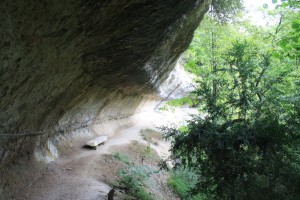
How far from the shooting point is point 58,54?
6297 millimetres

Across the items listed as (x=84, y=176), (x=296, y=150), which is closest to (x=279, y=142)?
(x=296, y=150)

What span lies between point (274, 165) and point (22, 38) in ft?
17.9

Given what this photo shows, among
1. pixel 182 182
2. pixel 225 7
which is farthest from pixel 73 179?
pixel 225 7

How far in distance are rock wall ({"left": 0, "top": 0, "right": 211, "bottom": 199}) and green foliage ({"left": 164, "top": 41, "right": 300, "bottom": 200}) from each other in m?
2.22

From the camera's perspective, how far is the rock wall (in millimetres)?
5023

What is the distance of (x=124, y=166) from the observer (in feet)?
39.0

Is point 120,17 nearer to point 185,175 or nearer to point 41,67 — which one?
point 41,67

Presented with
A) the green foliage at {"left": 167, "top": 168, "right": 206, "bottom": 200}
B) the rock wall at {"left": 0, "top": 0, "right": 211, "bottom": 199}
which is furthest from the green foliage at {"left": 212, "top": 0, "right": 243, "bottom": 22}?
the green foliage at {"left": 167, "top": 168, "right": 206, "bottom": 200}

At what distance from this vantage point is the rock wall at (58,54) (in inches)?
198

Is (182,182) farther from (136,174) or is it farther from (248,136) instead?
(248,136)

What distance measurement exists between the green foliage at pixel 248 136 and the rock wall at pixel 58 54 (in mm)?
2216

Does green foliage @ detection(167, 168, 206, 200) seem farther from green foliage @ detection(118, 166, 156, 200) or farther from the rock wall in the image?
the rock wall

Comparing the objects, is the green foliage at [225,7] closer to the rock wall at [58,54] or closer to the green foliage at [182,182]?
the rock wall at [58,54]

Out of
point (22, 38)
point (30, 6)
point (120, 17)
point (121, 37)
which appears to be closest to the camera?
point (30, 6)
